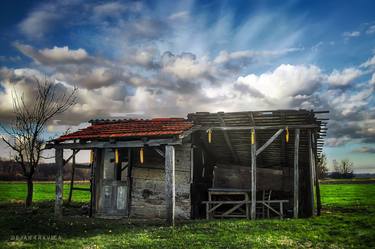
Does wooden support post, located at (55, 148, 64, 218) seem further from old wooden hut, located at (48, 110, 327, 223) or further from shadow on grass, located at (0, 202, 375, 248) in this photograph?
shadow on grass, located at (0, 202, 375, 248)

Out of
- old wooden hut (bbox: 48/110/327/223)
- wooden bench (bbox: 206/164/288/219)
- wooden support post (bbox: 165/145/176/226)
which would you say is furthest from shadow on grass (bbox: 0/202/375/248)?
wooden bench (bbox: 206/164/288/219)

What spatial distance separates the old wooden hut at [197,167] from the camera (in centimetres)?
1666

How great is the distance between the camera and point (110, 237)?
12.1 meters

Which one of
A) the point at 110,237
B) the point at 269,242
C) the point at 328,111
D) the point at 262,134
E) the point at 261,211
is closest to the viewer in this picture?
the point at 269,242

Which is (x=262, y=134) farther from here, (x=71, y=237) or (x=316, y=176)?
(x=71, y=237)

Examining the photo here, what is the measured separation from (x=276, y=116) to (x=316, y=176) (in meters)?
6.99

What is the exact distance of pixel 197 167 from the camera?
1897cm

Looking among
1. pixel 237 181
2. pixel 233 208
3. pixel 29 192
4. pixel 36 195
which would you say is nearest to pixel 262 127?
pixel 237 181

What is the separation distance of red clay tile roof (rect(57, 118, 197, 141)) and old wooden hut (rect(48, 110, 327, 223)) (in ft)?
0.17

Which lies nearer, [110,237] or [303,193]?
[110,237]

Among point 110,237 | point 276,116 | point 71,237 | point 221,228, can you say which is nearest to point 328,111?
point 276,116

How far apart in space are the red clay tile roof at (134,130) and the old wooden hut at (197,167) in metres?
0.05

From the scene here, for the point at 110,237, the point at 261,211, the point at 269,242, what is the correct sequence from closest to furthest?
the point at 269,242
the point at 110,237
the point at 261,211

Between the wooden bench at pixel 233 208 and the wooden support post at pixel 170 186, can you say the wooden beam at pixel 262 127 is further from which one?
the wooden bench at pixel 233 208
